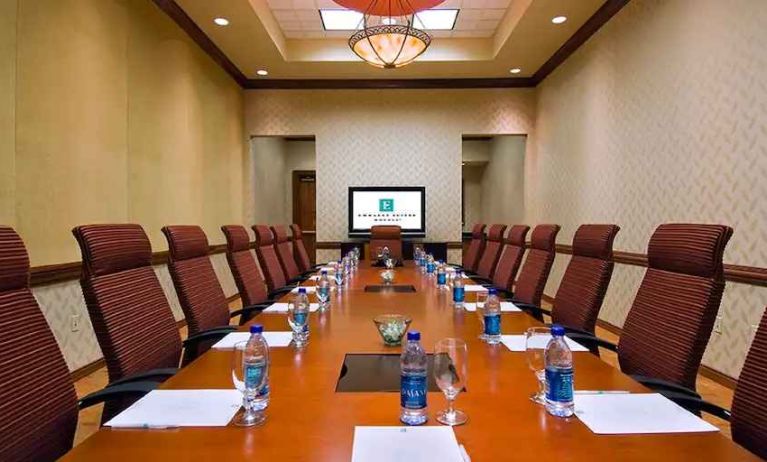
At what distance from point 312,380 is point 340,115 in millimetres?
6571

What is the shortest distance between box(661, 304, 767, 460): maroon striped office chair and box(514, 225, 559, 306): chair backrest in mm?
1526

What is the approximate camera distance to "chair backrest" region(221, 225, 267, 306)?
286 centimetres

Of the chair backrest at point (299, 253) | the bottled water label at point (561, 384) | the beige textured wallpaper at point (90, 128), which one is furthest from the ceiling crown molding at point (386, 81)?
the bottled water label at point (561, 384)

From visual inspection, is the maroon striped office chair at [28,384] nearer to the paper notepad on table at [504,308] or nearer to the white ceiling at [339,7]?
the paper notepad on table at [504,308]

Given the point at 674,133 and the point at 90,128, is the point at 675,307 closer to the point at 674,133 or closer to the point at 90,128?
the point at 674,133

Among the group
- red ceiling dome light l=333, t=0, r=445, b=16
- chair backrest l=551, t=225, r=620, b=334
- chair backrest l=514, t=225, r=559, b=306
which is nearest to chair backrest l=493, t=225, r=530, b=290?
chair backrest l=514, t=225, r=559, b=306

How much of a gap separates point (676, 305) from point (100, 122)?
3.94 meters

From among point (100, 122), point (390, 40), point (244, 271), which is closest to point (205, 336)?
point (244, 271)

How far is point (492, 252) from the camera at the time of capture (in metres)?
4.41

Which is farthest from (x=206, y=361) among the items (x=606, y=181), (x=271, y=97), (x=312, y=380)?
(x=271, y=97)

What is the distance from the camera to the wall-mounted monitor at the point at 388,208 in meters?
7.39

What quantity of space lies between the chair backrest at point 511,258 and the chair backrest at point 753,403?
2185 mm

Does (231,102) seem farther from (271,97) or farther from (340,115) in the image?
(340,115)

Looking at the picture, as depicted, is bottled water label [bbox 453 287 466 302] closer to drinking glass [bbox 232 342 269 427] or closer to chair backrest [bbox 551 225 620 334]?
chair backrest [bbox 551 225 620 334]
